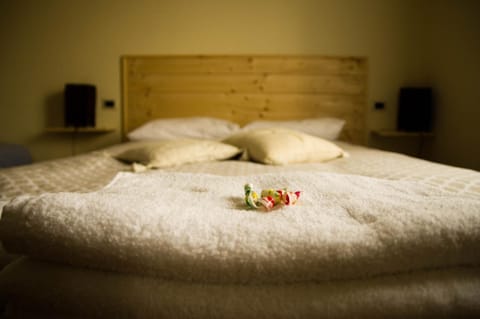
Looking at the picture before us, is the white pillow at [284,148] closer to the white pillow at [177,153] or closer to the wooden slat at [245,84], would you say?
the white pillow at [177,153]

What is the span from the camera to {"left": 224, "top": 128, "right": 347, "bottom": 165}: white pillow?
130cm

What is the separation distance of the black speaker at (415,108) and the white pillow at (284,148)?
139 centimetres

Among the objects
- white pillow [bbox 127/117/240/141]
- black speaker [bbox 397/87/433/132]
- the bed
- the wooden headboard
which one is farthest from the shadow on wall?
black speaker [bbox 397/87/433/132]

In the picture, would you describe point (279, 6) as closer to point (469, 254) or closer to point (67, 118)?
point (67, 118)

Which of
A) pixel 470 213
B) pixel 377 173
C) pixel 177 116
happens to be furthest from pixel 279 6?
pixel 470 213

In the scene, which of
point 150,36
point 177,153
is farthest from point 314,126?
point 150,36

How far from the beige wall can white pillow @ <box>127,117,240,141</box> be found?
21.5 inches

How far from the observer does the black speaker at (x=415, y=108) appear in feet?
7.87

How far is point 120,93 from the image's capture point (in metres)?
2.57

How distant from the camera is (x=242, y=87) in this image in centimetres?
254

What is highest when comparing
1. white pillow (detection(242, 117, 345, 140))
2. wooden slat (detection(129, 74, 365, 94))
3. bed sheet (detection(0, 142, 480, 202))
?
wooden slat (detection(129, 74, 365, 94))

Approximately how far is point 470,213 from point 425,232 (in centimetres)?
10

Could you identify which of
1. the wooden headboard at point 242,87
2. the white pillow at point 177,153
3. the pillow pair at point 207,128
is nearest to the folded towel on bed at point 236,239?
the white pillow at point 177,153

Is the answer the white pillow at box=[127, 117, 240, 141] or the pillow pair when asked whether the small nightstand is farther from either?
the white pillow at box=[127, 117, 240, 141]
